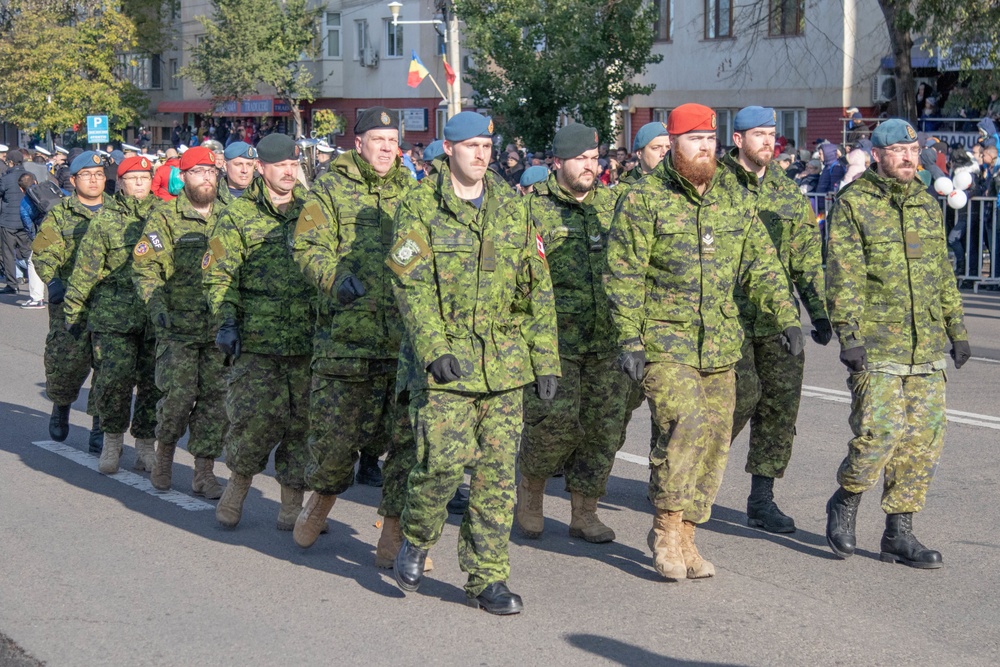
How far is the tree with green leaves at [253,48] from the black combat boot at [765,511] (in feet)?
134

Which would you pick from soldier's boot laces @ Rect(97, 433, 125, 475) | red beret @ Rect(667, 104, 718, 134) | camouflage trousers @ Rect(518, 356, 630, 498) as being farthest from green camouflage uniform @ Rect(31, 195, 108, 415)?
red beret @ Rect(667, 104, 718, 134)

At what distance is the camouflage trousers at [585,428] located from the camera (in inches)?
274

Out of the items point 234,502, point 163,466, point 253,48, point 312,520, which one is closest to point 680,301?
point 312,520

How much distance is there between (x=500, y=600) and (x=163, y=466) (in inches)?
131

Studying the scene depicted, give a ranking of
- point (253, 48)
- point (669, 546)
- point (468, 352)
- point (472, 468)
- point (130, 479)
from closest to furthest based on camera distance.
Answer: point (468, 352), point (472, 468), point (669, 546), point (130, 479), point (253, 48)

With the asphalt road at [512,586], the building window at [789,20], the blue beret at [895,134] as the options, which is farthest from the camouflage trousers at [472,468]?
the building window at [789,20]

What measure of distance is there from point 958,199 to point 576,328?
11146mm

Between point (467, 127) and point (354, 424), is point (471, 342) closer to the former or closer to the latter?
point (467, 127)

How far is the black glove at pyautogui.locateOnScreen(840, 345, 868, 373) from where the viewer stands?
6.27 meters

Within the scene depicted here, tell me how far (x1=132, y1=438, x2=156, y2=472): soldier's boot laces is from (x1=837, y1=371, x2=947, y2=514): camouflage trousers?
14.8 feet

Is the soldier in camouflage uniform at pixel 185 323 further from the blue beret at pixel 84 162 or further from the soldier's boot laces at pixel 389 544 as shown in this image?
the soldier's boot laces at pixel 389 544

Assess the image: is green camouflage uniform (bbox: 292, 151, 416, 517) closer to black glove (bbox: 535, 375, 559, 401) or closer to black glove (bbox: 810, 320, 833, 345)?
black glove (bbox: 535, 375, 559, 401)

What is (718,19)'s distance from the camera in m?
32.3

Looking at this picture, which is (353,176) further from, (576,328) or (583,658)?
(583,658)
